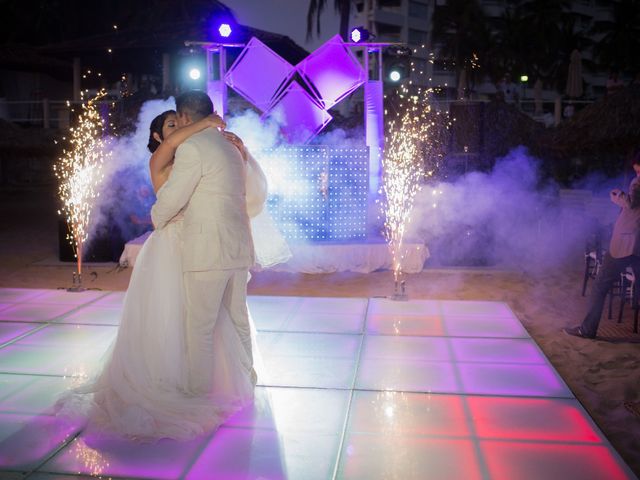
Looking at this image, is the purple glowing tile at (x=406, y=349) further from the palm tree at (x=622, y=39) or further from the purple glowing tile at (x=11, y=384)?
the palm tree at (x=622, y=39)

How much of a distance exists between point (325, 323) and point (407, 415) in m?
2.33

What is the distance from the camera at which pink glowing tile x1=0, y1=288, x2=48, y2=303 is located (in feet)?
23.3

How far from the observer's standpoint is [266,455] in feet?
11.2

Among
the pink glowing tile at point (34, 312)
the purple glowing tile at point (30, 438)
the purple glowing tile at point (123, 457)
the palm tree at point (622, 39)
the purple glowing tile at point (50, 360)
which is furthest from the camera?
the palm tree at point (622, 39)

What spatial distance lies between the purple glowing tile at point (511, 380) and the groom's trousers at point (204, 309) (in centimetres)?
170

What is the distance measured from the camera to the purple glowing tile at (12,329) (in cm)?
559

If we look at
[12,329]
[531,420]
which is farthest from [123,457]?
[12,329]

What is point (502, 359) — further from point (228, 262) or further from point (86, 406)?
point (86, 406)

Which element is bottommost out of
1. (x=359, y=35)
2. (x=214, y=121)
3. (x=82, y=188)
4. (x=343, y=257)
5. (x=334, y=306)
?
(x=334, y=306)

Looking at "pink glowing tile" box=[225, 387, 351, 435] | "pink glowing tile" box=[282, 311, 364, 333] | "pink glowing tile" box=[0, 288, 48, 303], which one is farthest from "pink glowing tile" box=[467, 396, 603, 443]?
"pink glowing tile" box=[0, 288, 48, 303]

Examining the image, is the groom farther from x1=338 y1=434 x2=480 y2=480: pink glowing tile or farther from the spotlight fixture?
the spotlight fixture

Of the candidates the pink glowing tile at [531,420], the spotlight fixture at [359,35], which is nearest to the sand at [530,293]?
the pink glowing tile at [531,420]

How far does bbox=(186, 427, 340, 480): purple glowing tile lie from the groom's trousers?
1.13 feet

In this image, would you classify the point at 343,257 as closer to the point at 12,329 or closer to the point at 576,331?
the point at 576,331
